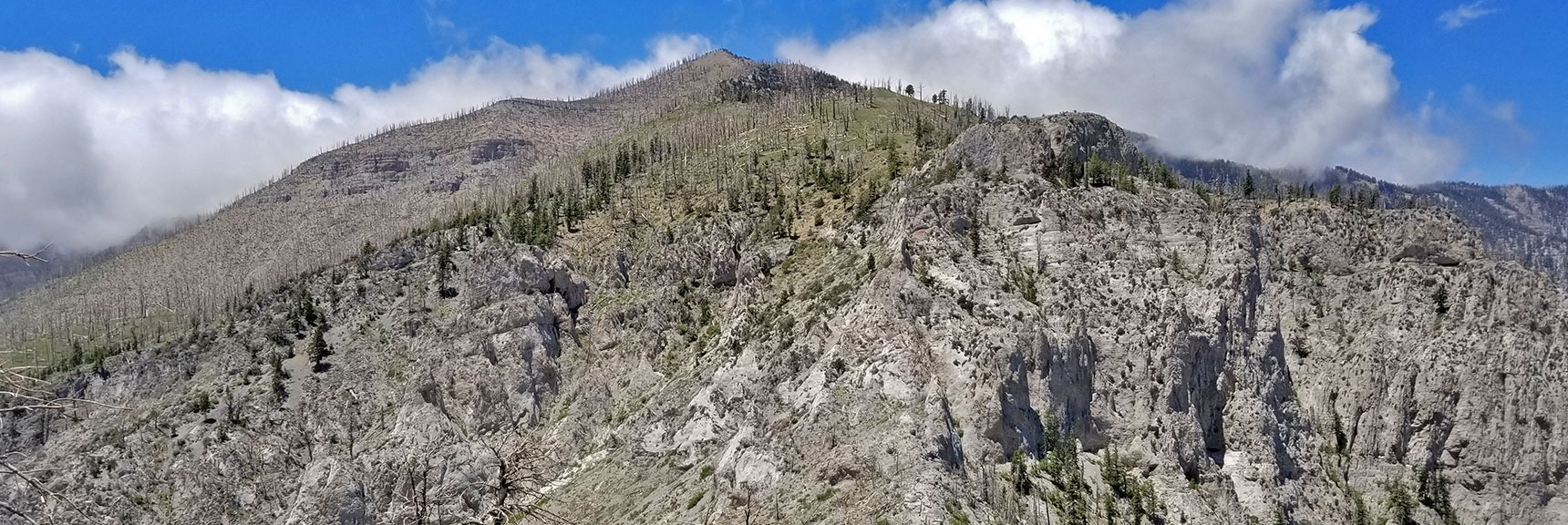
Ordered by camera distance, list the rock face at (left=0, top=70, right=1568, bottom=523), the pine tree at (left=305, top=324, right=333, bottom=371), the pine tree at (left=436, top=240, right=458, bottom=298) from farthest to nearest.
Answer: the pine tree at (left=436, top=240, right=458, bottom=298), the pine tree at (left=305, top=324, right=333, bottom=371), the rock face at (left=0, top=70, right=1568, bottom=523)

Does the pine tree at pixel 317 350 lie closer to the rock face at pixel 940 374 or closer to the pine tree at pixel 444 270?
the rock face at pixel 940 374

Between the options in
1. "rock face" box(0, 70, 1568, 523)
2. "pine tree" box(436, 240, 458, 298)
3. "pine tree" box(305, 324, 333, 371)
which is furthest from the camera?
"pine tree" box(436, 240, 458, 298)

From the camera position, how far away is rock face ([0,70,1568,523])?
258 feet

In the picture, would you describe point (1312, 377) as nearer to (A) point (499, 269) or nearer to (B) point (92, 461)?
(A) point (499, 269)

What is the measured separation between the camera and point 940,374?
262 feet

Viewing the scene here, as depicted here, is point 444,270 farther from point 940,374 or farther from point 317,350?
point 940,374

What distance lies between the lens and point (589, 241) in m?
134

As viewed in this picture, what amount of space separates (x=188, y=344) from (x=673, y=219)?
85625mm

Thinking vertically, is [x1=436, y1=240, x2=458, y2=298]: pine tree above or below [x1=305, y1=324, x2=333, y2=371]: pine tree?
above

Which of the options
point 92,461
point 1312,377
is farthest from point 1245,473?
point 92,461

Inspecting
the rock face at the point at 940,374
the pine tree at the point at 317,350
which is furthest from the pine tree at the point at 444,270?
the pine tree at the point at 317,350

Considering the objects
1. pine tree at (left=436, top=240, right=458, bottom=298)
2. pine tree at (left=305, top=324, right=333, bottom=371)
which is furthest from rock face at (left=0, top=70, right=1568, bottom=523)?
pine tree at (left=436, top=240, right=458, bottom=298)

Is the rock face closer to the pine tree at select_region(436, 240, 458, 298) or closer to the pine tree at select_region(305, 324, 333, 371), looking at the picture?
the pine tree at select_region(305, 324, 333, 371)

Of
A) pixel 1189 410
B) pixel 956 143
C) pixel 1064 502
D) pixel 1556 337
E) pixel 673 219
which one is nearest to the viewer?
pixel 1064 502
